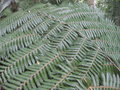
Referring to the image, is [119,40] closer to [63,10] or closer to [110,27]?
[110,27]

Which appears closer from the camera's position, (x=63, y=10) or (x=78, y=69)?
(x=78, y=69)

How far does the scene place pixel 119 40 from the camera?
158 centimetres

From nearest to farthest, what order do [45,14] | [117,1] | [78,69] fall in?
[78,69]
[45,14]
[117,1]

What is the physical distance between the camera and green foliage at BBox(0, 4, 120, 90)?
1000mm

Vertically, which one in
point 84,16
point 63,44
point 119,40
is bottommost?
point 119,40

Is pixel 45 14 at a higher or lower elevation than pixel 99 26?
higher

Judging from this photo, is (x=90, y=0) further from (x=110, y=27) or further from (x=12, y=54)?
(x=12, y=54)

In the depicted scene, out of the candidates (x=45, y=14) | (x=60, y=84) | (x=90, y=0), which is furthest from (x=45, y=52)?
(x=90, y=0)

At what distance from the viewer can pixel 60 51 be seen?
4.08 ft

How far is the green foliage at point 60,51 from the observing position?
1.00 meters

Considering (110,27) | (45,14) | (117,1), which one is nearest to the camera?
(45,14)

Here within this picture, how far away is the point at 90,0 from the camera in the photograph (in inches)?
160

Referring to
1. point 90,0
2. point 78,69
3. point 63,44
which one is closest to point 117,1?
point 90,0

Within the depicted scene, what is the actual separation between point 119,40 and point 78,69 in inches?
26.3
